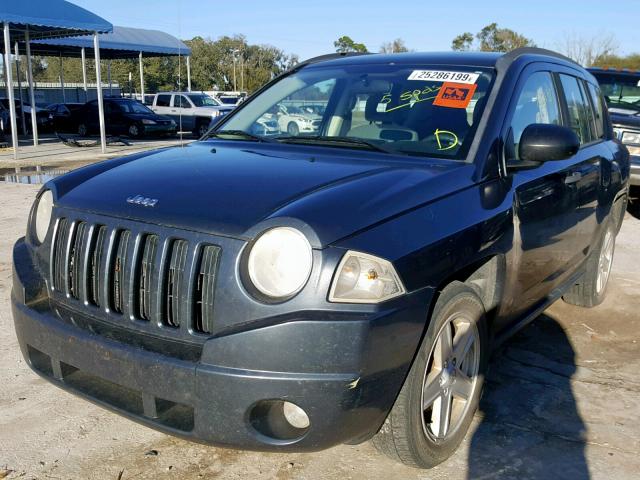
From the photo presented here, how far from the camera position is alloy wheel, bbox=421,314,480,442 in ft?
9.31

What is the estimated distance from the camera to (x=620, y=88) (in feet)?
36.1

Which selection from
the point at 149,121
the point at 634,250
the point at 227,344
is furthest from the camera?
the point at 149,121

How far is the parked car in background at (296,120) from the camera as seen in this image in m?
3.89

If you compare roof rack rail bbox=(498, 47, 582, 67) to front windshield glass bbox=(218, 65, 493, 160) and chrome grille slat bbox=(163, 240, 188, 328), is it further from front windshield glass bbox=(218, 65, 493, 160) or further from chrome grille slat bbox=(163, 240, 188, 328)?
chrome grille slat bbox=(163, 240, 188, 328)

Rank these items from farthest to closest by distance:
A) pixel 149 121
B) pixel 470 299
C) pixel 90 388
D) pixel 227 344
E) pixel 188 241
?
pixel 149 121
pixel 470 299
pixel 90 388
pixel 188 241
pixel 227 344

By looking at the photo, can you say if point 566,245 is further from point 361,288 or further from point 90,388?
point 90,388

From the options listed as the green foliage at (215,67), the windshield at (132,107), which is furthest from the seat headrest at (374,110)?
the green foliage at (215,67)

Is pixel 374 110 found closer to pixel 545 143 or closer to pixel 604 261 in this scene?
pixel 545 143

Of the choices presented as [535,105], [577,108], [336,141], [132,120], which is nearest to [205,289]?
[336,141]

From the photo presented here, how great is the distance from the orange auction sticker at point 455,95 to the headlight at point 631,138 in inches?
254

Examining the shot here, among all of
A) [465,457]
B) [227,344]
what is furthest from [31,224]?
[465,457]

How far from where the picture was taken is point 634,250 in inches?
298

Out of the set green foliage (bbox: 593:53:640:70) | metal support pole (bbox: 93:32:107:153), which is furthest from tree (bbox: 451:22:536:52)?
metal support pole (bbox: 93:32:107:153)

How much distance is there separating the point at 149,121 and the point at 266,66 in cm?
3859
